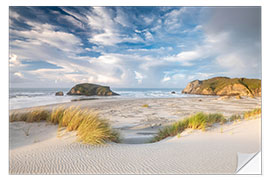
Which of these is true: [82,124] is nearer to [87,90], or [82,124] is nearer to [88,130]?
[88,130]

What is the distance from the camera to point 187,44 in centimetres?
400

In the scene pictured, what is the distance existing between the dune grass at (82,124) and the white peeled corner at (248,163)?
2165 mm

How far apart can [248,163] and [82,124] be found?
301cm

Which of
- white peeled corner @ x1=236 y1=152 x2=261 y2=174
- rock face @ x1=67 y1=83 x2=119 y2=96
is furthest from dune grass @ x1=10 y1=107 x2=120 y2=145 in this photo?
rock face @ x1=67 y1=83 x2=119 y2=96

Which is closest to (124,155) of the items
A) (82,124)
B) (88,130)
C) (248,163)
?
(88,130)

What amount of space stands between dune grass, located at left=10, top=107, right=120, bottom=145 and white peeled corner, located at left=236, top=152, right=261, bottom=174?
217cm

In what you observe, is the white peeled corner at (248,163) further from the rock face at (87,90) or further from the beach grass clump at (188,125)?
the rock face at (87,90)

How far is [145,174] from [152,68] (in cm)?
333

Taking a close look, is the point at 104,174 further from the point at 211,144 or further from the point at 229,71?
the point at 229,71

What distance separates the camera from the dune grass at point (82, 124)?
2.35m

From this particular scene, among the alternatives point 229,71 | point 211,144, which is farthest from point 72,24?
point 229,71

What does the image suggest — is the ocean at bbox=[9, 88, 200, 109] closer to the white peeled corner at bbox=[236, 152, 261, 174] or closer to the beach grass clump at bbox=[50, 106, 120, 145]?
the beach grass clump at bbox=[50, 106, 120, 145]
